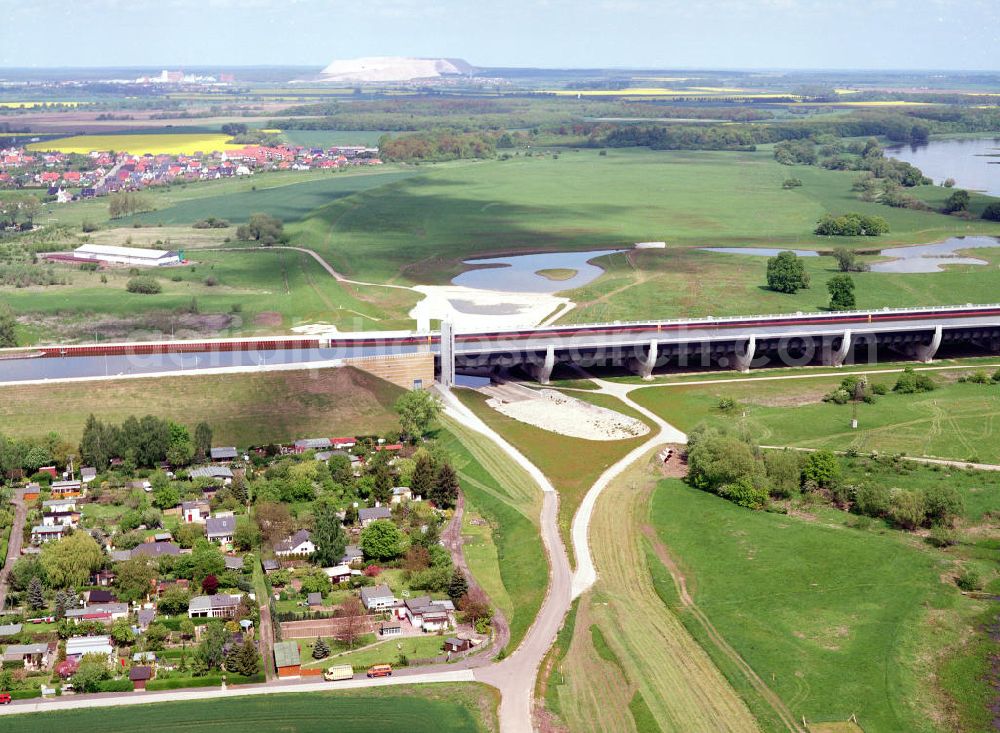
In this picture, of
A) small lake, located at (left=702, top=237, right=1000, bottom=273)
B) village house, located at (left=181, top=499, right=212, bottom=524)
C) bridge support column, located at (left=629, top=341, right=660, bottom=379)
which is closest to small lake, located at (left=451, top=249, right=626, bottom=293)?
small lake, located at (left=702, top=237, right=1000, bottom=273)

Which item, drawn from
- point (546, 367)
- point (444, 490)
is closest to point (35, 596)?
point (444, 490)

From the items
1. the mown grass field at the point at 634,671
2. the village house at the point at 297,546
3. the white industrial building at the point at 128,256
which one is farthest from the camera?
the white industrial building at the point at 128,256

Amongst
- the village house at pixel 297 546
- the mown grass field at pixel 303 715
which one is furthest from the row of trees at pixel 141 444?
the mown grass field at pixel 303 715

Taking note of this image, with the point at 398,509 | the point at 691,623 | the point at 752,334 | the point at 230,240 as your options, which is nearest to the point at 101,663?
the point at 398,509

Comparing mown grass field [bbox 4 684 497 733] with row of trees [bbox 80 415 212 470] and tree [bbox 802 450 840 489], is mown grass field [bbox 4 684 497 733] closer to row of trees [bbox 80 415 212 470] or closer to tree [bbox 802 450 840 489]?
row of trees [bbox 80 415 212 470]

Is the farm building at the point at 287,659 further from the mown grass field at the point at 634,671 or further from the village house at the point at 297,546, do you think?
the mown grass field at the point at 634,671

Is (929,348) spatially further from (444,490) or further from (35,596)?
(35,596)

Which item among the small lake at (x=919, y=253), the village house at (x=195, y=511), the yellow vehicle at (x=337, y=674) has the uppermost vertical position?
the small lake at (x=919, y=253)
